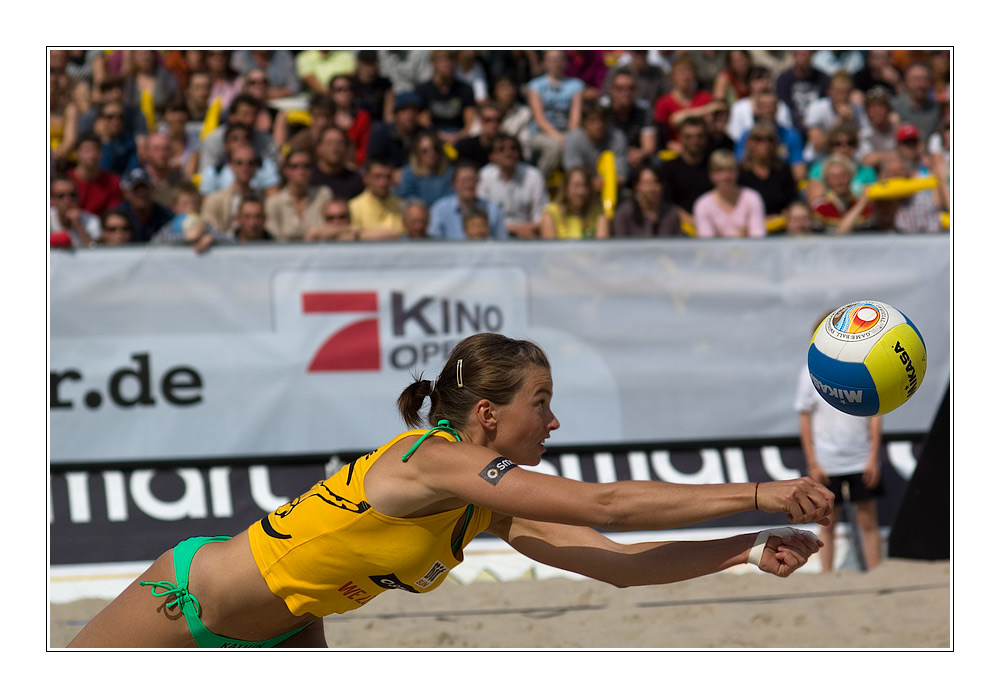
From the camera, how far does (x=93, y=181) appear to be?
24.8 feet

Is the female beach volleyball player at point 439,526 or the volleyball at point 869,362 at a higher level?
the volleyball at point 869,362

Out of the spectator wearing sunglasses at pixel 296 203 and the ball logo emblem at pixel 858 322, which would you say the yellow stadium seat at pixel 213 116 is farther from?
the ball logo emblem at pixel 858 322

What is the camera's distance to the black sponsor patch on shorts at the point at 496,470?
2514mm

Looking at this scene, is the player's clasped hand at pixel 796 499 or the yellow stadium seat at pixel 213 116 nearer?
the player's clasped hand at pixel 796 499

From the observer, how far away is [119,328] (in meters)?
6.46

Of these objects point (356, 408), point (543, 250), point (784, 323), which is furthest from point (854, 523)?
point (356, 408)

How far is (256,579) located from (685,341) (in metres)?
4.29

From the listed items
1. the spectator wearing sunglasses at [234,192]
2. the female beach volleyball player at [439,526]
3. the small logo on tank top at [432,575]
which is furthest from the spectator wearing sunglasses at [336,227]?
the small logo on tank top at [432,575]

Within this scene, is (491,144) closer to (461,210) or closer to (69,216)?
(461,210)

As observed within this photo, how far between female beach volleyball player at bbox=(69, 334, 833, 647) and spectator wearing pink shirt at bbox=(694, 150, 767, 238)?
455cm

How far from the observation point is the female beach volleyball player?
2.48 metres

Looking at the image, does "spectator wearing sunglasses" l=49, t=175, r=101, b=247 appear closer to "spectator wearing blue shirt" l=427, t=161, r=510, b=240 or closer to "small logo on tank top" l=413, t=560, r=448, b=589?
"spectator wearing blue shirt" l=427, t=161, r=510, b=240

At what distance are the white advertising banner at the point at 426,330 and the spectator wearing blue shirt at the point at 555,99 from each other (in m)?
2.14

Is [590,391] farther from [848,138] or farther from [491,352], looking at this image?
[491,352]
